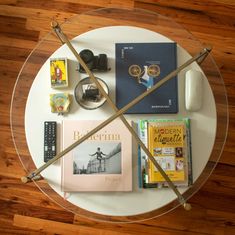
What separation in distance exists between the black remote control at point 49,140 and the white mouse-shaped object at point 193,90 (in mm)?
433

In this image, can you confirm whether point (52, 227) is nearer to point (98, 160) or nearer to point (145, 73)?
point (98, 160)

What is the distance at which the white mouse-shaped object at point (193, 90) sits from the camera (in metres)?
1.12

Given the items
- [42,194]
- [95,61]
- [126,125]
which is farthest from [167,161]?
[42,194]

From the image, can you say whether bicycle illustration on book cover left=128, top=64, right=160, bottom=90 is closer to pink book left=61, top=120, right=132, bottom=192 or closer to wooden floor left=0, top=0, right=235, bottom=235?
pink book left=61, top=120, right=132, bottom=192

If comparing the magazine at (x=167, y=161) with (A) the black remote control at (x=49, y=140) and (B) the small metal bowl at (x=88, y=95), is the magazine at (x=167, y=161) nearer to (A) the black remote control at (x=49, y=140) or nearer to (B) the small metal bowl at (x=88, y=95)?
(B) the small metal bowl at (x=88, y=95)

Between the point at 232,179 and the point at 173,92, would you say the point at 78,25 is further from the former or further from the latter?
the point at 232,179

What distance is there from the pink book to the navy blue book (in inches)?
3.9

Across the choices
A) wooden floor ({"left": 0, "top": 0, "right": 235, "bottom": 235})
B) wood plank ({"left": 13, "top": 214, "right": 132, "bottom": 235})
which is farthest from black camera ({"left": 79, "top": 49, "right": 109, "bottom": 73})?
wood plank ({"left": 13, "top": 214, "right": 132, "bottom": 235})

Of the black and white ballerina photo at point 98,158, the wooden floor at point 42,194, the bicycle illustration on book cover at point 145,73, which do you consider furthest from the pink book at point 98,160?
the wooden floor at point 42,194

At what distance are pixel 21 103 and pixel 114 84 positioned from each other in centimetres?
34

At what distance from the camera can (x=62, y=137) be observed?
3.72 feet

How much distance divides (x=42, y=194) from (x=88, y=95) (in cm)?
56

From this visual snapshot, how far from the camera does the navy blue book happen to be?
3.73 feet

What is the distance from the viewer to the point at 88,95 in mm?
1135
